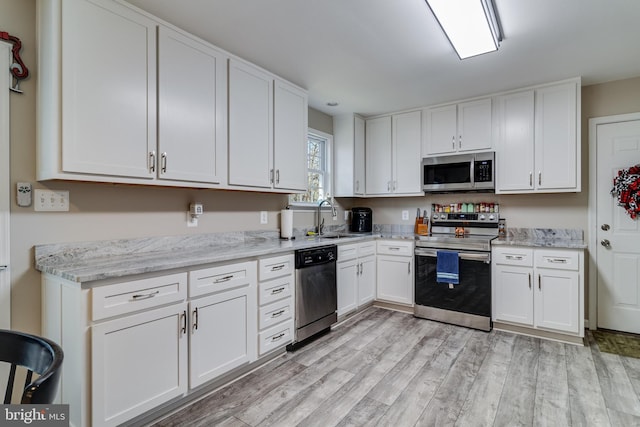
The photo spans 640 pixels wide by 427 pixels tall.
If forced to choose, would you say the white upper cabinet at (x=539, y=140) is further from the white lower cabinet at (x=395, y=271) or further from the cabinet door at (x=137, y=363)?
the cabinet door at (x=137, y=363)

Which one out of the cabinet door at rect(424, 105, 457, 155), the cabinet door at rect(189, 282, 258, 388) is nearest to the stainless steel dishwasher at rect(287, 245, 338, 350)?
the cabinet door at rect(189, 282, 258, 388)

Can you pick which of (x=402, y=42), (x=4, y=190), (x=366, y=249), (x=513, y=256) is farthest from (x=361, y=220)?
(x=4, y=190)

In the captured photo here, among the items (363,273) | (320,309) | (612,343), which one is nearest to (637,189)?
(612,343)

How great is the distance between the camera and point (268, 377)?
7.71ft

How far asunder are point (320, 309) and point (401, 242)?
4.30 ft

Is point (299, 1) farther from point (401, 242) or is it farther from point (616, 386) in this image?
point (616, 386)

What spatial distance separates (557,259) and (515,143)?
124 cm

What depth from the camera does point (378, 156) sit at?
14.2 ft

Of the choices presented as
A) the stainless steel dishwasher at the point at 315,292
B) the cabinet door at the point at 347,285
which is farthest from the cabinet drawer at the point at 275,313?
the cabinet door at the point at 347,285

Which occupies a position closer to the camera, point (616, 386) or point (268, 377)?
point (616, 386)

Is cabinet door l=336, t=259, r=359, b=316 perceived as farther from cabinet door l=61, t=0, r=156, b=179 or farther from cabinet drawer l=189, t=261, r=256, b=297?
cabinet door l=61, t=0, r=156, b=179

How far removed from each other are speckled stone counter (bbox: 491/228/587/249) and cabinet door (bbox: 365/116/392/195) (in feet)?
4.88

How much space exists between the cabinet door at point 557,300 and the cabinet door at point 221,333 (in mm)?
2588

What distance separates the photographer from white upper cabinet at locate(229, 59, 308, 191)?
8.55 ft
